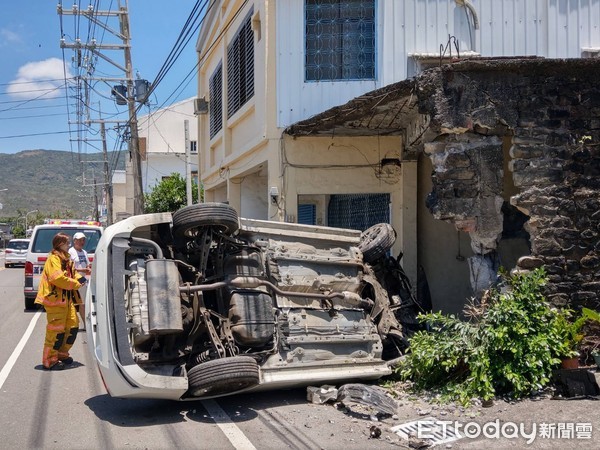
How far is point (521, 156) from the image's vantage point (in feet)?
25.0

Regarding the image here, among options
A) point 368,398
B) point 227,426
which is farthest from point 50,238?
point 368,398

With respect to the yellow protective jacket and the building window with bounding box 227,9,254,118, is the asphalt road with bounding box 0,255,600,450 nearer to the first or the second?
the yellow protective jacket

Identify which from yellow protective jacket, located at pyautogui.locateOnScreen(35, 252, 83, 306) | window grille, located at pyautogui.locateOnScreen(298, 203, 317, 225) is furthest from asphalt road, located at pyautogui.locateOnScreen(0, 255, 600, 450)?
window grille, located at pyautogui.locateOnScreen(298, 203, 317, 225)

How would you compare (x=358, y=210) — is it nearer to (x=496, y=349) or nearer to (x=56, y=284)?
(x=56, y=284)

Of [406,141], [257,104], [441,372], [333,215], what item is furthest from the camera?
[333,215]

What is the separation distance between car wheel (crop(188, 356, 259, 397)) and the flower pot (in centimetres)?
323

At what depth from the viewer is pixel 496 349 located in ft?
22.1

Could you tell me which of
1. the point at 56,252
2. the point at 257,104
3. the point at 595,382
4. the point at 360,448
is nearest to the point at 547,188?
the point at 595,382

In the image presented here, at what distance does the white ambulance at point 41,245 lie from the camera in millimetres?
13578

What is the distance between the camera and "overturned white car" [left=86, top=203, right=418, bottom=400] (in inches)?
241

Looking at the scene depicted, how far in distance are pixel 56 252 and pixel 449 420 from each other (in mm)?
5231

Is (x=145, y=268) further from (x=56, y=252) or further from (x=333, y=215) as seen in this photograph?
(x=333, y=215)

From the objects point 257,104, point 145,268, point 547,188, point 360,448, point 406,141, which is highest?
point 257,104

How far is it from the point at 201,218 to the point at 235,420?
6.67 ft
